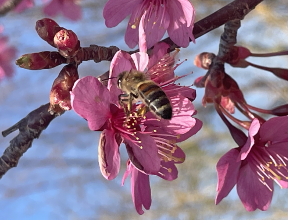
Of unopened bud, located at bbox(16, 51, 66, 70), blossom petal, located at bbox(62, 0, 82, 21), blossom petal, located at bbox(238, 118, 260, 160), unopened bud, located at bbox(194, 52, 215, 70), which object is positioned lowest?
blossom petal, located at bbox(238, 118, 260, 160)

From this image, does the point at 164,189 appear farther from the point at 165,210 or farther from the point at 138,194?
the point at 138,194

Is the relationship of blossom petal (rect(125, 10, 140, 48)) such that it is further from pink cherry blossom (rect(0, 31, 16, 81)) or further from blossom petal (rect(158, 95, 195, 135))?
pink cherry blossom (rect(0, 31, 16, 81))

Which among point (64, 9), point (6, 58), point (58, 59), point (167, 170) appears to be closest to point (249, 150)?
point (167, 170)

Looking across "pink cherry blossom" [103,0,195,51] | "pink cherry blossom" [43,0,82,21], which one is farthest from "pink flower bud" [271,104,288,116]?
"pink cherry blossom" [43,0,82,21]

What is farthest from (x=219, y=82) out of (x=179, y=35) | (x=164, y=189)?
(x=164, y=189)

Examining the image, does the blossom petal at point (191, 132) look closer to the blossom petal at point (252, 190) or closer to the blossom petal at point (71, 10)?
the blossom petal at point (252, 190)

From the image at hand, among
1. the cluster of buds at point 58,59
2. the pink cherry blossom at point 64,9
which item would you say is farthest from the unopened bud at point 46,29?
the pink cherry blossom at point 64,9
